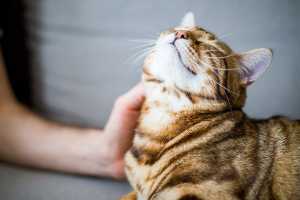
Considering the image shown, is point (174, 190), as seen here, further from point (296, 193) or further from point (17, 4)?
point (17, 4)

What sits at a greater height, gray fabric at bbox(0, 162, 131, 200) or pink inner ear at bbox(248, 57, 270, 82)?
pink inner ear at bbox(248, 57, 270, 82)

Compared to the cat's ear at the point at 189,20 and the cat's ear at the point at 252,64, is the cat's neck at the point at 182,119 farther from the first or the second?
the cat's ear at the point at 189,20

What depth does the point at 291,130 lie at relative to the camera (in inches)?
28.8

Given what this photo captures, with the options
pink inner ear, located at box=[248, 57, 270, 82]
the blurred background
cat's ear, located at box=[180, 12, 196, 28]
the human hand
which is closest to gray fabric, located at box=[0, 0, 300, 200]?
the blurred background

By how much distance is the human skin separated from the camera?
103cm

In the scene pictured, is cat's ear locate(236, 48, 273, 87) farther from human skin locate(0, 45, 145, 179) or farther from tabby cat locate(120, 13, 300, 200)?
human skin locate(0, 45, 145, 179)

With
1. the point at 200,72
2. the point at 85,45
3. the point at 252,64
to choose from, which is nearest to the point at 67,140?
the point at 85,45

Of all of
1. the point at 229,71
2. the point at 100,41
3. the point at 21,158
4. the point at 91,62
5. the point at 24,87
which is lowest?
the point at 21,158

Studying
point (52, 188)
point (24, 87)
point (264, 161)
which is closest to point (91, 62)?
point (24, 87)

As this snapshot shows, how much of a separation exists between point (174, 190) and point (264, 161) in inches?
11.4

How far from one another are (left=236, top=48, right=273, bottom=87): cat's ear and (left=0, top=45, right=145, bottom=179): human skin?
1.37ft

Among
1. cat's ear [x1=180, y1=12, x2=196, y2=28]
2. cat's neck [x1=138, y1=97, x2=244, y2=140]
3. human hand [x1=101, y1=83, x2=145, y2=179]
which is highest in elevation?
cat's ear [x1=180, y1=12, x2=196, y2=28]

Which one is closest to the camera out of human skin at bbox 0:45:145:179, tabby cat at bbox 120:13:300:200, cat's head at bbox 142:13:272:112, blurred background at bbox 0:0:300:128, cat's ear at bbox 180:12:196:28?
tabby cat at bbox 120:13:300:200

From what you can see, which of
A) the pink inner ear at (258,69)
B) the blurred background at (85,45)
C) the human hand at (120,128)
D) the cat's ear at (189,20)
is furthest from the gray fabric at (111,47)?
the pink inner ear at (258,69)
